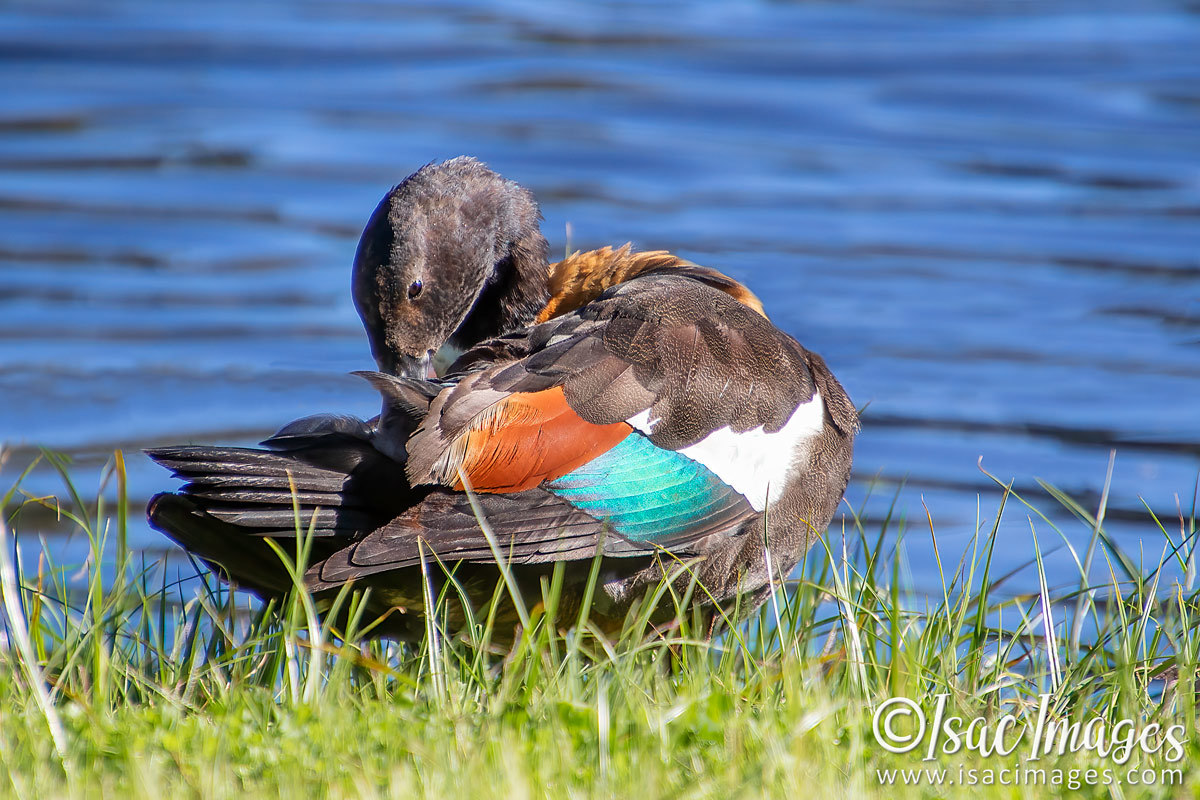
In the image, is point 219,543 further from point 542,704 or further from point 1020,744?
point 1020,744

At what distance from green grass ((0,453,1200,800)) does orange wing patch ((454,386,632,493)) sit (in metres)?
0.30

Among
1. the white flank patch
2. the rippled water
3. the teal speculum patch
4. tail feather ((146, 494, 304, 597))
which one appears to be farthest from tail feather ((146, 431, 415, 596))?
the rippled water

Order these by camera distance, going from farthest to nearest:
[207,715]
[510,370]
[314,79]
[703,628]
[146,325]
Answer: [314,79] → [146,325] → [703,628] → [510,370] → [207,715]

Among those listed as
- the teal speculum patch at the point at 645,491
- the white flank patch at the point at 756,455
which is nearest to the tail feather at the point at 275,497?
the teal speculum patch at the point at 645,491

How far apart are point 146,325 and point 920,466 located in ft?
16.0

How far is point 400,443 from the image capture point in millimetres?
3779

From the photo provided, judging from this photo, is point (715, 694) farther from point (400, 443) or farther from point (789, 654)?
point (400, 443)

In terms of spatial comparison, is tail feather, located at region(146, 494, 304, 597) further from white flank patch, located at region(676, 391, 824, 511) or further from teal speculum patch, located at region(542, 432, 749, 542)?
white flank patch, located at region(676, 391, 824, 511)

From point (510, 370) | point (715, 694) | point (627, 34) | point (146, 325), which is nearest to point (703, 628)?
point (510, 370)

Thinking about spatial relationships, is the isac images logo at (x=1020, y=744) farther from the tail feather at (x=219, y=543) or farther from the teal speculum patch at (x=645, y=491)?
the tail feather at (x=219, y=543)

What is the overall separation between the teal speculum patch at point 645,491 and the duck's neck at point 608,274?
1.03 metres

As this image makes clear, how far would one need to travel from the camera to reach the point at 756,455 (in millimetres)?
4250

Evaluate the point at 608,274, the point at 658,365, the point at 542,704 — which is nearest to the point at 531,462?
the point at 658,365

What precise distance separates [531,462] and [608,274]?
1514 mm
